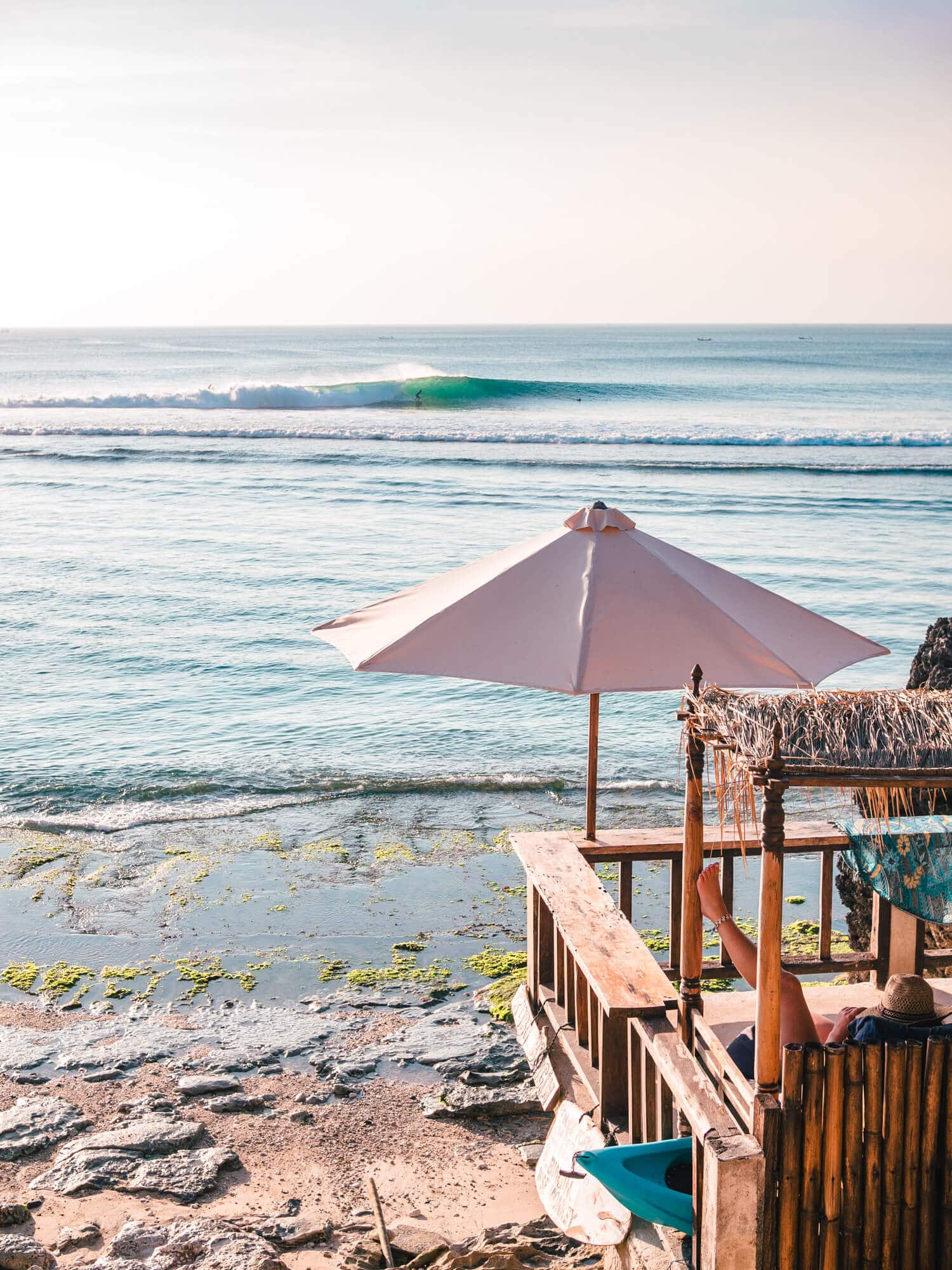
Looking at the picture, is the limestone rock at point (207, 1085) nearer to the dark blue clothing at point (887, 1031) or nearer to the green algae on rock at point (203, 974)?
the green algae on rock at point (203, 974)

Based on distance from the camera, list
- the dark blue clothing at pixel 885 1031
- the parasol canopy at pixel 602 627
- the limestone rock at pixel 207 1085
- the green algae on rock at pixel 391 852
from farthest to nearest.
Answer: the green algae on rock at pixel 391 852 < the limestone rock at pixel 207 1085 < the parasol canopy at pixel 602 627 < the dark blue clothing at pixel 885 1031

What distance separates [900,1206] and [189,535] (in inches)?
862

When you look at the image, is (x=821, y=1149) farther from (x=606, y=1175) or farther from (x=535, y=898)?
(x=535, y=898)

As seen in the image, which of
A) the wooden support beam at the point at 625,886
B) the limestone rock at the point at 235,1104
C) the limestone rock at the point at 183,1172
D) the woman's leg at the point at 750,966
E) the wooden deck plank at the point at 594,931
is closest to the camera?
the woman's leg at the point at 750,966

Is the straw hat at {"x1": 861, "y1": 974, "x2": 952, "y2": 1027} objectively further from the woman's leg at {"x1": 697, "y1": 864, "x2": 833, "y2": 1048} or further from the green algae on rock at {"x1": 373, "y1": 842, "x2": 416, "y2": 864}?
the green algae on rock at {"x1": 373, "y1": 842, "x2": 416, "y2": 864}

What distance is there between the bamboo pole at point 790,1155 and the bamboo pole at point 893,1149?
25 centimetres

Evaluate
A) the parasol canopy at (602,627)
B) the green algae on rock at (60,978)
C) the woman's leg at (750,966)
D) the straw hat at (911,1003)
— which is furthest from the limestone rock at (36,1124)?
the straw hat at (911,1003)

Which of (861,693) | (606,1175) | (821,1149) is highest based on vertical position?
(861,693)

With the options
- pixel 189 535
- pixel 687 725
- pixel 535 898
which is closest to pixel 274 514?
pixel 189 535

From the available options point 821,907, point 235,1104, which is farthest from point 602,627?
point 235,1104

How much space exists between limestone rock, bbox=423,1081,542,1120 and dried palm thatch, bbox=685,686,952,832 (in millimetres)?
2917

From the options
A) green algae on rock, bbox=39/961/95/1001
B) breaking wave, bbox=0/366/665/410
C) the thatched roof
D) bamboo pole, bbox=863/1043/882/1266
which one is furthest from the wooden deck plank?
breaking wave, bbox=0/366/665/410

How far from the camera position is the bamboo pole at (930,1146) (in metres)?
3.31

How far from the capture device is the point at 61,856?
884cm
